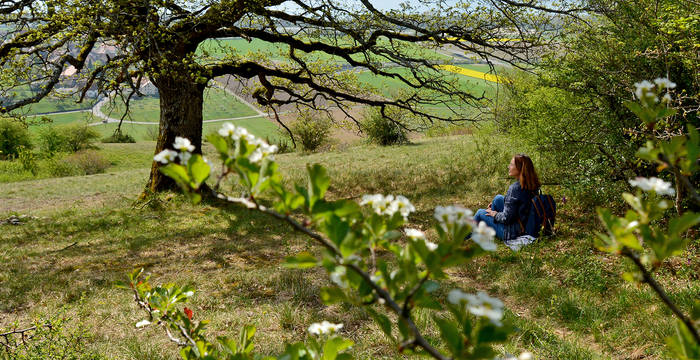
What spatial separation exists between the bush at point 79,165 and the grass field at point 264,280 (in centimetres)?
1822

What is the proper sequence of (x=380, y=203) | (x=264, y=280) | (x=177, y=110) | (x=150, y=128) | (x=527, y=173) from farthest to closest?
(x=150, y=128), (x=177, y=110), (x=527, y=173), (x=264, y=280), (x=380, y=203)

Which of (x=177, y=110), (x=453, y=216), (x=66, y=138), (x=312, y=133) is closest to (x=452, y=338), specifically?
(x=453, y=216)

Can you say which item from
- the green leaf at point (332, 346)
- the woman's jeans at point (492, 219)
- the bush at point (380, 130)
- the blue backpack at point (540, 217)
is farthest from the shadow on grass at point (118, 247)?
the bush at point (380, 130)

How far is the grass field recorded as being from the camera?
3102 mm

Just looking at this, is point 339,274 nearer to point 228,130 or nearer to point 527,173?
point 228,130

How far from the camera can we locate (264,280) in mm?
4395

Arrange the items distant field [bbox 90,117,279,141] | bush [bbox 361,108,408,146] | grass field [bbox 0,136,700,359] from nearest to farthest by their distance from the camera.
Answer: grass field [bbox 0,136,700,359]
bush [bbox 361,108,408,146]
distant field [bbox 90,117,279,141]

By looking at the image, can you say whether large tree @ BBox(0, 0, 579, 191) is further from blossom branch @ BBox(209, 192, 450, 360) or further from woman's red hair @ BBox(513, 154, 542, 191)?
blossom branch @ BBox(209, 192, 450, 360)

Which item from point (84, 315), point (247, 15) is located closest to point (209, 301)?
point (84, 315)

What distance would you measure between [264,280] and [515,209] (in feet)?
10.3

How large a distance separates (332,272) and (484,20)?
7.84 m

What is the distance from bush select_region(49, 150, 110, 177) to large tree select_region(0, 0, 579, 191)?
696 inches

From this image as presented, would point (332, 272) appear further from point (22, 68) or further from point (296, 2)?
point (22, 68)

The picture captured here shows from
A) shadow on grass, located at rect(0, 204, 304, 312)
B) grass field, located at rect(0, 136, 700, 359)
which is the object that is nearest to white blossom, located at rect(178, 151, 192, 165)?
grass field, located at rect(0, 136, 700, 359)
